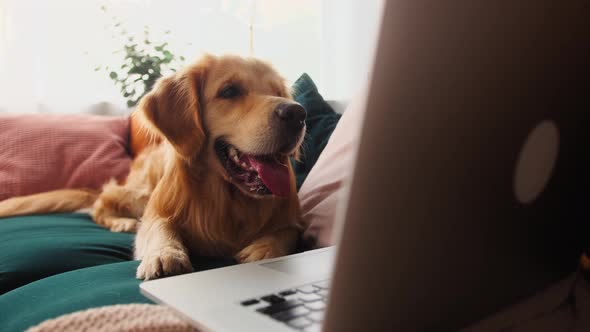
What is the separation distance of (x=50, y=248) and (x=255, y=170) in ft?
1.80

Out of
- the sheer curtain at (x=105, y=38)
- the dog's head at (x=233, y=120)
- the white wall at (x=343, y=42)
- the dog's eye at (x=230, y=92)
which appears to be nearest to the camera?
the dog's head at (x=233, y=120)

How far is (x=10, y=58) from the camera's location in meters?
2.77

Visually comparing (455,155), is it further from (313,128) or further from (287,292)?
(313,128)

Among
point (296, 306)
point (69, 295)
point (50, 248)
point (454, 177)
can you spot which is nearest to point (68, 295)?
point (69, 295)

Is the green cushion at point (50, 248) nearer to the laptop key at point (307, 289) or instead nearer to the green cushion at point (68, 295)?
the green cushion at point (68, 295)

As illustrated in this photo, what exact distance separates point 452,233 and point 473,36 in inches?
6.8

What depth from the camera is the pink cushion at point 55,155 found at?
6.53 feet

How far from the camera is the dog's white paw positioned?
1603mm

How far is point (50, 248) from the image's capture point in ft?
3.92

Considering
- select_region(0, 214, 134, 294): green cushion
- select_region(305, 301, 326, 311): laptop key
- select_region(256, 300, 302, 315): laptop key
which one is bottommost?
select_region(0, 214, 134, 294): green cushion

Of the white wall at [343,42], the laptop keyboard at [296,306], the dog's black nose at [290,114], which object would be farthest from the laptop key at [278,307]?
the white wall at [343,42]

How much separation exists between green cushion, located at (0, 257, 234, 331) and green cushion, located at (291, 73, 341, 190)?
85 cm

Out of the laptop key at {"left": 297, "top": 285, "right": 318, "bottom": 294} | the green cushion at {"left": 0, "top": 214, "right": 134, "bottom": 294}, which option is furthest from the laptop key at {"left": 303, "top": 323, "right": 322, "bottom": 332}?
the green cushion at {"left": 0, "top": 214, "right": 134, "bottom": 294}

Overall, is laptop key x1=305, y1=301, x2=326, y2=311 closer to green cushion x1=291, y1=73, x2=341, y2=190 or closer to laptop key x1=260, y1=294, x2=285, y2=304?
laptop key x1=260, y1=294, x2=285, y2=304
